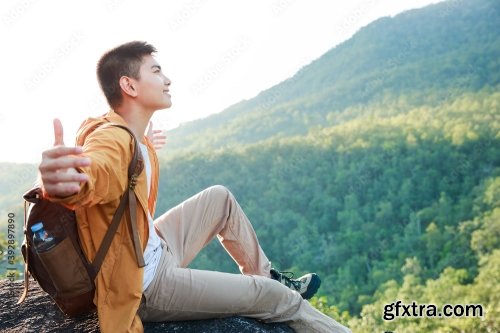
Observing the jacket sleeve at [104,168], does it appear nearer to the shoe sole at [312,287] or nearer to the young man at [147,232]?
the young man at [147,232]

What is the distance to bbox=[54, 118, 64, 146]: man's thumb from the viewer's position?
1.88m

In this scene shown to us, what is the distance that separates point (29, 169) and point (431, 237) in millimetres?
34379

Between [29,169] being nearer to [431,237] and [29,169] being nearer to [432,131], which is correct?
[431,237]

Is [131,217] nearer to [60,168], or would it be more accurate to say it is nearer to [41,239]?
[41,239]

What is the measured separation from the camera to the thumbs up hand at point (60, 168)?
175cm

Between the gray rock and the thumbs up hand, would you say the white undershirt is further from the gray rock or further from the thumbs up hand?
the thumbs up hand

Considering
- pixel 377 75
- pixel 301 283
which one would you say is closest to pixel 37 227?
pixel 301 283

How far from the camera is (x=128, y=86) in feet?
8.87

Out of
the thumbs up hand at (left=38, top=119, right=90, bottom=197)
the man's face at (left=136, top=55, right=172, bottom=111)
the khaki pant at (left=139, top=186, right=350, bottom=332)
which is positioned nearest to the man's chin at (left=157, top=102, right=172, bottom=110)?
the man's face at (left=136, top=55, right=172, bottom=111)

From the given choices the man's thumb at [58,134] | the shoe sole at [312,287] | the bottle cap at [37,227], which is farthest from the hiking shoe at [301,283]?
the man's thumb at [58,134]

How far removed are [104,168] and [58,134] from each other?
8.6 inches

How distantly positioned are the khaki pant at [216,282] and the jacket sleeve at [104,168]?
23.1 inches

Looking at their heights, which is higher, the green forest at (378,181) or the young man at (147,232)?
the young man at (147,232)

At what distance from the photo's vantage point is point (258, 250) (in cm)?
316
